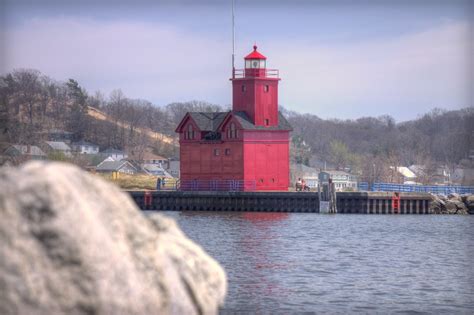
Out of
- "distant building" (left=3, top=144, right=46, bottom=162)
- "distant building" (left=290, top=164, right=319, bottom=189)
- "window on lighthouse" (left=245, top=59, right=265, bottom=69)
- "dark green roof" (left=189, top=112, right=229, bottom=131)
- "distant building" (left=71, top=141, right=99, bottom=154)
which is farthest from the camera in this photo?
"distant building" (left=71, top=141, right=99, bottom=154)

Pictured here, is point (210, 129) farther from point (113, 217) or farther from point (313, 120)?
point (313, 120)

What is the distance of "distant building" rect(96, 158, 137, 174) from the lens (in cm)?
10706

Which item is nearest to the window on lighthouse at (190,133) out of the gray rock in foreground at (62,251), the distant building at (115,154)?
the distant building at (115,154)

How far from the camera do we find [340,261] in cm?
3644

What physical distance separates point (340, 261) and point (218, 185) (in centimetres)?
3512

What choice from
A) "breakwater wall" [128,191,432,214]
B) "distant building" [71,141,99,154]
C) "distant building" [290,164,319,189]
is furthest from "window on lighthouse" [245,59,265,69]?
"distant building" [71,141,99,154]

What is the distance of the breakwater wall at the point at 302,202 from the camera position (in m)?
67.5

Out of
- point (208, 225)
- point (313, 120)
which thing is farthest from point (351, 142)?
point (208, 225)

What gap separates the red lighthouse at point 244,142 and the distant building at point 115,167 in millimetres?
33461

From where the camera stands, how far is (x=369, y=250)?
41.7m

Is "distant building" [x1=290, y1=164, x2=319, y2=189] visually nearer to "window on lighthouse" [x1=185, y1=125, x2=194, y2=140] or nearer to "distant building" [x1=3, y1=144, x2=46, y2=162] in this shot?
"distant building" [x1=3, y1=144, x2=46, y2=162]

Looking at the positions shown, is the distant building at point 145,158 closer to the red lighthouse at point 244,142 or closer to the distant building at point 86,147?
the distant building at point 86,147

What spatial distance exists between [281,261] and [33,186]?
2772 centimetres

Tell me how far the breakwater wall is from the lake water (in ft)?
8.82
